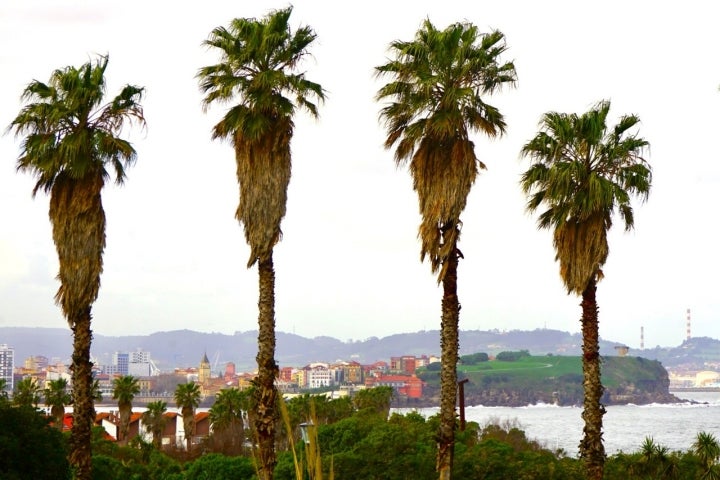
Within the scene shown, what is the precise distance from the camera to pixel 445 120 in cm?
2388

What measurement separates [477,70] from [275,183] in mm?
5569

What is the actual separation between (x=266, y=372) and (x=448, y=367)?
14.0 ft

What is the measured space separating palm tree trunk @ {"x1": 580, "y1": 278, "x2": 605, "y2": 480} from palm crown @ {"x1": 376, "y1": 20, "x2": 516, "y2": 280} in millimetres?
4355

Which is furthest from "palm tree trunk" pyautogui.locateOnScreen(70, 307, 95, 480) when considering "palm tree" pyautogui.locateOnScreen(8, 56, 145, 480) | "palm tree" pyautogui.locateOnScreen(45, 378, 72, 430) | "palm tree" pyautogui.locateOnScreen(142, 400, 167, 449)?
"palm tree" pyautogui.locateOnScreen(142, 400, 167, 449)

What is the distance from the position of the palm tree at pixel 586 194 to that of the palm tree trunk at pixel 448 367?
12.1ft

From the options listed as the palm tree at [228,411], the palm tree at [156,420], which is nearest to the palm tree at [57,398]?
the palm tree at [156,420]

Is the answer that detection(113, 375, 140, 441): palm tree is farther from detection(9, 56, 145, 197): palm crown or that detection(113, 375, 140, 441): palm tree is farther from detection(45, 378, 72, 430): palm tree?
detection(9, 56, 145, 197): palm crown

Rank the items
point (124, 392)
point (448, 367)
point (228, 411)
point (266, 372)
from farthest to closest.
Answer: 1. point (228, 411)
2. point (124, 392)
3. point (448, 367)
4. point (266, 372)

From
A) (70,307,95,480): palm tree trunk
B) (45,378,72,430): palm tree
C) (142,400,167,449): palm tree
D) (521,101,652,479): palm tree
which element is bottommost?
(142,400,167,449): palm tree

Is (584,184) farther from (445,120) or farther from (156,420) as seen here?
(156,420)

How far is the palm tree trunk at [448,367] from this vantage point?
2302cm

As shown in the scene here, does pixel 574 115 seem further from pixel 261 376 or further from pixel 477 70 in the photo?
pixel 261 376

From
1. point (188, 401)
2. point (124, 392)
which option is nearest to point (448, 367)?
point (124, 392)

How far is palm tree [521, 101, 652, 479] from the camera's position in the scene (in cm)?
2558
